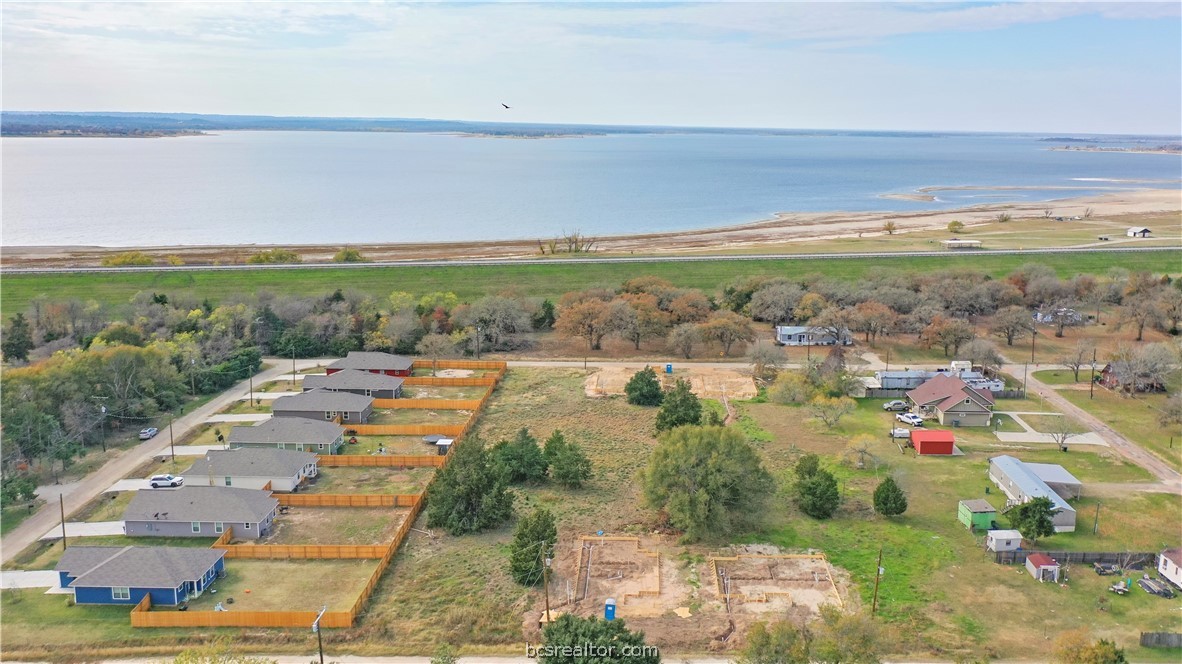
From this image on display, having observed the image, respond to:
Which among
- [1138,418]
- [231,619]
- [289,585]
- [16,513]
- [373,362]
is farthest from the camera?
[373,362]

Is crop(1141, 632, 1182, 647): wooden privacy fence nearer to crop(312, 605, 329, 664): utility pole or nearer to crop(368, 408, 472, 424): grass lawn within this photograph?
crop(312, 605, 329, 664): utility pole

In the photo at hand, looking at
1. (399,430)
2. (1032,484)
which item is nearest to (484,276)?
(399,430)

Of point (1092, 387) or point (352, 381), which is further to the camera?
point (1092, 387)

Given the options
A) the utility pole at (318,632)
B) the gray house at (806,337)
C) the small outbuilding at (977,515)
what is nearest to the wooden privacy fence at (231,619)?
the utility pole at (318,632)

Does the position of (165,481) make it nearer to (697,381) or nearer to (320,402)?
(320,402)

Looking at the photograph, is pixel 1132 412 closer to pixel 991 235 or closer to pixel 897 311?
pixel 897 311

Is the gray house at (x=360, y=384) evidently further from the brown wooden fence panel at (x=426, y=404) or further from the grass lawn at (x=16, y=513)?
the grass lawn at (x=16, y=513)
